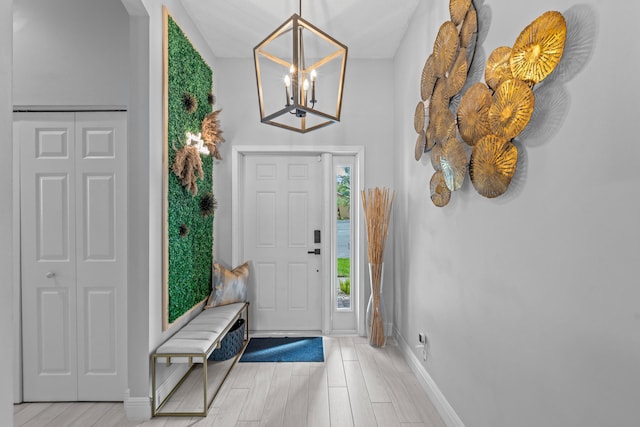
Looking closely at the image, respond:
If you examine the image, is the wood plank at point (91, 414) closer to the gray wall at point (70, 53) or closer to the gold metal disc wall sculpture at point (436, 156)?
the gray wall at point (70, 53)

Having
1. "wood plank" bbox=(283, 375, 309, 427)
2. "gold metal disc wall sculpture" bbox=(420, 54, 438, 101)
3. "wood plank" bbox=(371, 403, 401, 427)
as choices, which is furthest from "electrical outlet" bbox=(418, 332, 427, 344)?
"gold metal disc wall sculpture" bbox=(420, 54, 438, 101)

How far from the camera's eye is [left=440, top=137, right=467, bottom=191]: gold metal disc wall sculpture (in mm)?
1823

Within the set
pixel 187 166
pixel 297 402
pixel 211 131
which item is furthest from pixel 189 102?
pixel 297 402

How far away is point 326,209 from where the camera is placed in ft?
12.4

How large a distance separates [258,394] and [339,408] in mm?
598

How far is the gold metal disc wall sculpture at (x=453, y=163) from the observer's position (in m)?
1.82

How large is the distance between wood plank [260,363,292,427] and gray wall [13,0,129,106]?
2283mm

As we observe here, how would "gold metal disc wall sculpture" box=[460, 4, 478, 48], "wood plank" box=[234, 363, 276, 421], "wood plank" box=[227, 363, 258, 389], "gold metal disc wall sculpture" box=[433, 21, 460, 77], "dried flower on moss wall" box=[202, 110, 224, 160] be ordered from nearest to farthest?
"gold metal disc wall sculpture" box=[460, 4, 478, 48] < "gold metal disc wall sculpture" box=[433, 21, 460, 77] < "wood plank" box=[234, 363, 276, 421] < "wood plank" box=[227, 363, 258, 389] < "dried flower on moss wall" box=[202, 110, 224, 160]

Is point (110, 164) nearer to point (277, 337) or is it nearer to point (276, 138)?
point (276, 138)

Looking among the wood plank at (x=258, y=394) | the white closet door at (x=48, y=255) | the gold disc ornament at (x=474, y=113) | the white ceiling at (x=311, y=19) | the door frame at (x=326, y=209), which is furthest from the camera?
the door frame at (x=326, y=209)

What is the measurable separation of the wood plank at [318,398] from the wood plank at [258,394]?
0.32 metres

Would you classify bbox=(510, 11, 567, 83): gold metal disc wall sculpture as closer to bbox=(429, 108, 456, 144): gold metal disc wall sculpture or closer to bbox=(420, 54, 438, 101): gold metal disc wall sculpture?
bbox=(429, 108, 456, 144): gold metal disc wall sculpture

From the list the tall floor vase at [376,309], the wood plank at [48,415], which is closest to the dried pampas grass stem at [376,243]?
the tall floor vase at [376,309]

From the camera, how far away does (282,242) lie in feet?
12.6
